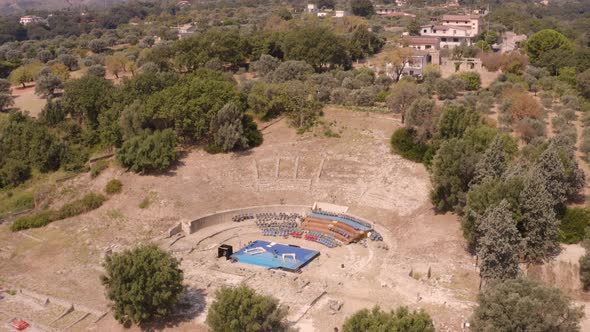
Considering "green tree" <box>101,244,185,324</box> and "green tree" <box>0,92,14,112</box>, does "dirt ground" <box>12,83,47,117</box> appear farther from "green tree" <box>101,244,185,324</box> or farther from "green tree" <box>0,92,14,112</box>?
"green tree" <box>101,244,185,324</box>

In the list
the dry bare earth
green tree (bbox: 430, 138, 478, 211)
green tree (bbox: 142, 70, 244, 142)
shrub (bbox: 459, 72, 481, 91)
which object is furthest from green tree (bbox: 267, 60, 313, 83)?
green tree (bbox: 430, 138, 478, 211)

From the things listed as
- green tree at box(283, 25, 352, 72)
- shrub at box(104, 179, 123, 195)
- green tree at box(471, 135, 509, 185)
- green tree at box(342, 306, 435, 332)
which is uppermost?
green tree at box(283, 25, 352, 72)

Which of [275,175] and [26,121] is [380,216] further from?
[26,121]

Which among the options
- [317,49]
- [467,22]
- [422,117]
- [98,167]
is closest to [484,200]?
[422,117]

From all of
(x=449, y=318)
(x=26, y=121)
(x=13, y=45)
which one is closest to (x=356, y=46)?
(x=26, y=121)

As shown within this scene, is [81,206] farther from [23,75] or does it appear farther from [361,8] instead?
[361,8]

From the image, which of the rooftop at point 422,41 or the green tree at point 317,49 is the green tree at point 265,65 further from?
the rooftop at point 422,41
